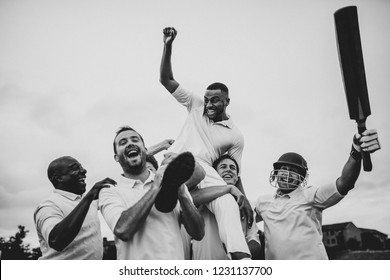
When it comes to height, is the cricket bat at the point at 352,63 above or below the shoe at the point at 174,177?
above

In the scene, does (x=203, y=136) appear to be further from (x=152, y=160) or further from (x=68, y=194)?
(x=68, y=194)

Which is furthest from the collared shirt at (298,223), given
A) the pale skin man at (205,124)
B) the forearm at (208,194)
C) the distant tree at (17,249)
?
the distant tree at (17,249)

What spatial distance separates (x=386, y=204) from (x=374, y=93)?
1.14 meters

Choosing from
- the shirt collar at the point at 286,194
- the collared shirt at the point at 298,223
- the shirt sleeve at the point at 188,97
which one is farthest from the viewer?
the shirt sleeve at the point at 188,97

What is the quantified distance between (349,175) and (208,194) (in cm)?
107

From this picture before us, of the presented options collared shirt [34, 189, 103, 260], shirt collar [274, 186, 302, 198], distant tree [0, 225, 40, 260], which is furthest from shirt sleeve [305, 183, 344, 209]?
distant tree [0, 225, 40, 260]

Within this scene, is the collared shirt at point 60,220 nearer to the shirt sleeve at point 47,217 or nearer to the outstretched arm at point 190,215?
the shirt sleeve at point 47,217

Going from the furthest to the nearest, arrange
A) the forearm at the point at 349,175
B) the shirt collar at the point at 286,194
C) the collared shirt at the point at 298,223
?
the shirt collar at the point at 286,194
the collared shirt at the point at 298,223
the forearm at the point at 349,175

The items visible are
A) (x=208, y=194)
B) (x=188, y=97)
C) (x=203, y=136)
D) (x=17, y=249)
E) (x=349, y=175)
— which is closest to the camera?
(x=208, y=194)

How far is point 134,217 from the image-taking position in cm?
288

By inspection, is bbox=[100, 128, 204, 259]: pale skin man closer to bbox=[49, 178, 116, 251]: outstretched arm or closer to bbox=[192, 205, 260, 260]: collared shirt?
bbox=[49, 178, 116, 251]: outstretched arm

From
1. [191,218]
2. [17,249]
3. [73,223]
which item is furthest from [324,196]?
[17,249]

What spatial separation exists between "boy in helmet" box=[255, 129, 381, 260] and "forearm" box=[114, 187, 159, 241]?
4.16 feet

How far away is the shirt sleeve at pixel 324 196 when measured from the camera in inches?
144
